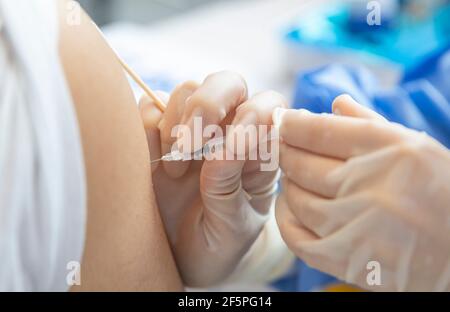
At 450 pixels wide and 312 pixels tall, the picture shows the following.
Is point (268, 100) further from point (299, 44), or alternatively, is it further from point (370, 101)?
point (299, 44)

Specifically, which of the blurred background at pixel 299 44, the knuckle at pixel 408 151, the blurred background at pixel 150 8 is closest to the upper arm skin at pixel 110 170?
the knuckle at pixel 408 151

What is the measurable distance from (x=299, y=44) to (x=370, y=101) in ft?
1.98

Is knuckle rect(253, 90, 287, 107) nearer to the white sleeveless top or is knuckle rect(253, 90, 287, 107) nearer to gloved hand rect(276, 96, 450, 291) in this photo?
gloved hand rect(276, 96, 450, 291)

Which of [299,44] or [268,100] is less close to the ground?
[268,100]

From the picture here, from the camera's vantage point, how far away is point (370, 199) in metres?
0.53

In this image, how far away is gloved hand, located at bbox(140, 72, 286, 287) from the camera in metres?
0.62

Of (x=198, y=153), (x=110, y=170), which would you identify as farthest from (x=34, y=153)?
(x=198, y=153)

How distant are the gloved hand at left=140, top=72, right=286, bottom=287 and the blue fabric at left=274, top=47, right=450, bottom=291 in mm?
185

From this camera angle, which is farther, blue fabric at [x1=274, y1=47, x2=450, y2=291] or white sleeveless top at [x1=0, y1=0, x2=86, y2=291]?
blue fabric at [x1=274, y1=47, x2=450, y2=291]

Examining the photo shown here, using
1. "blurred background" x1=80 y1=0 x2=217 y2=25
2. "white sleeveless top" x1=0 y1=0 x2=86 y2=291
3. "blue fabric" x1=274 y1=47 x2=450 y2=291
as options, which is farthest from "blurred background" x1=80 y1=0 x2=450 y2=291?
"white sleeveless top" x1=0 y1=0 x2=86 y2=291

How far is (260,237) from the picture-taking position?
2.67ft

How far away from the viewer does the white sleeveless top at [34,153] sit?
1.60ft

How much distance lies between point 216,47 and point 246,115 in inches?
44.1
